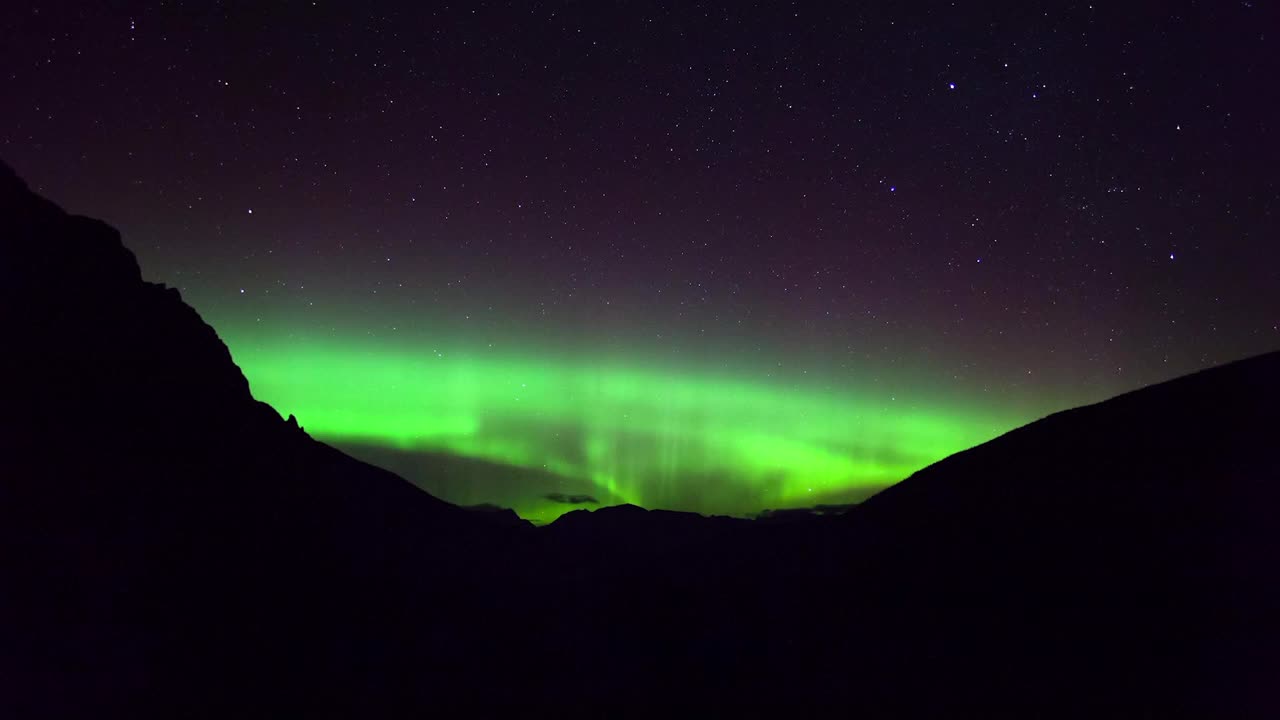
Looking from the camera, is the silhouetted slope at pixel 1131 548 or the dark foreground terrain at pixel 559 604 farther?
the dark foreground terrain at pixel 559 604

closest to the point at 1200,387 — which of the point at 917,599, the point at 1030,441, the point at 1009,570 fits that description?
the point at 1030,441

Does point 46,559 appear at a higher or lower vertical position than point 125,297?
lower

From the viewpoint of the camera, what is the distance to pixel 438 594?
117ft

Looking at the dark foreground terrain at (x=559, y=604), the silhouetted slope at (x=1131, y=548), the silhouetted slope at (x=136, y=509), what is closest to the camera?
the silhouetted slope at (x=1131, y=548)

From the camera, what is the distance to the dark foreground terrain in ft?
54.4

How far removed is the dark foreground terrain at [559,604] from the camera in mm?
16578

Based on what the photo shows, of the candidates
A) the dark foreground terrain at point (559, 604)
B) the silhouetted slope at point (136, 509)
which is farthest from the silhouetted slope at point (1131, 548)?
the silhouetted slope at point (136, 509)

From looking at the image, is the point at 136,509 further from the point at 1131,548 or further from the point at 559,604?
the point at 1131,548

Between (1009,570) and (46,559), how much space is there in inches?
1150

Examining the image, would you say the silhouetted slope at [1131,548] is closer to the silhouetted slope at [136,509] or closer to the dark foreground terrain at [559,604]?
the dark foreground terrain at [559,604]

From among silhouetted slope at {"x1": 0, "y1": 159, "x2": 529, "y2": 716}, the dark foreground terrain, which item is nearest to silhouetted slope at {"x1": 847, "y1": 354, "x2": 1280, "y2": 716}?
the dark foreground terrain

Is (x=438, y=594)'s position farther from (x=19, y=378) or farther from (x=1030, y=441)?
(x=1030, y=441)

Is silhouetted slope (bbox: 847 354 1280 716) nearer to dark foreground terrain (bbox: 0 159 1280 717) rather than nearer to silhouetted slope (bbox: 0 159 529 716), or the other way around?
dark foreground terrain (bbox: 0 159 1280 717)

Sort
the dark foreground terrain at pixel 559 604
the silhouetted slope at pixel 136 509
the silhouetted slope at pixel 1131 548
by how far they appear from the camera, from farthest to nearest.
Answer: the silhouetted slope at pixel 136 509, the dark foreground terrain at pixel 559 604, the silhouetted slope at pixel 1131 548
